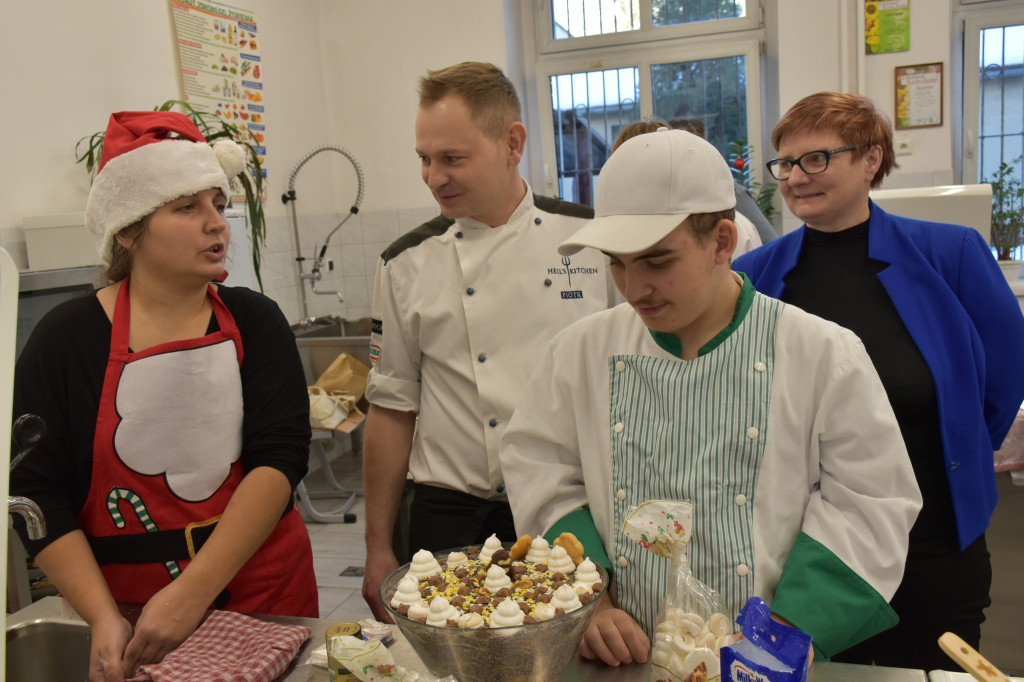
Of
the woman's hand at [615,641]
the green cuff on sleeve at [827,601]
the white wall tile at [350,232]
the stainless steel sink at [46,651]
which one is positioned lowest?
the stainless steel sink at [46,651]

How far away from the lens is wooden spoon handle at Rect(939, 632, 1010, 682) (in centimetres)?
81

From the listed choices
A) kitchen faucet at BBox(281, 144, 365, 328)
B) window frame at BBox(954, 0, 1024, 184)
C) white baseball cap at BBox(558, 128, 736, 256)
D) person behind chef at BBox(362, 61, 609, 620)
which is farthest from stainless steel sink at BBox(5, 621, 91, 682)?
window frame at BBox(954, 0, 1024, 184)

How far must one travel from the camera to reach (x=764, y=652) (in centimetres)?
83

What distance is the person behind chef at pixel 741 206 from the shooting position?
7.36 feet

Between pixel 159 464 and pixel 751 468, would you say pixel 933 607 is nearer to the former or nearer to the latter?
pixel 751 468

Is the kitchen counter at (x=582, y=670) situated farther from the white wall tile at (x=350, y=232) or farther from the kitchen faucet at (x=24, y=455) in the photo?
the white wall tile at (x=350, y=232)

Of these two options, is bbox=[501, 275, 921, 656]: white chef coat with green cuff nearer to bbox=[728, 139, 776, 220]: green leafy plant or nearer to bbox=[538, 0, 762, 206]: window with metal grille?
bbox=[728, 139, 776, 220]: green leafy plant

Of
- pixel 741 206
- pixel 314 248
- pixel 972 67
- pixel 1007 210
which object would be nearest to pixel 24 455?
pixel 741 206

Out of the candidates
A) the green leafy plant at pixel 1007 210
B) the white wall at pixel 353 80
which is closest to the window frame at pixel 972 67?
the green leafy plant at pixel 1007 210

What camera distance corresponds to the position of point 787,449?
1.09 metres

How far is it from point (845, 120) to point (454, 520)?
116 centimetres

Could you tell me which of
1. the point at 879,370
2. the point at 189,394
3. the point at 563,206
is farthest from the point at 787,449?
the point at 189,394

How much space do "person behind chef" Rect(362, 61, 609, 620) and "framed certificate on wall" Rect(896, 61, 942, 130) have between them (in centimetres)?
322

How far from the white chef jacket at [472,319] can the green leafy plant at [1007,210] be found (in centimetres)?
337
